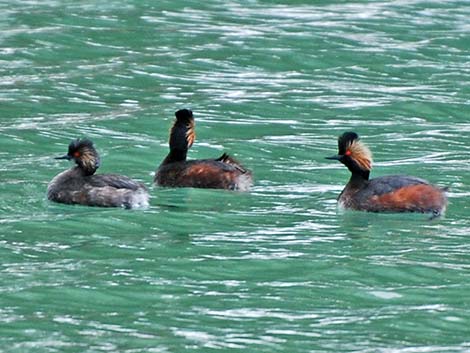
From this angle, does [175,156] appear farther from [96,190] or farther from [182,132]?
[96,190]

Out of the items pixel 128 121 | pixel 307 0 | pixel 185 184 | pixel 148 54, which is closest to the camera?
pixel 185 184

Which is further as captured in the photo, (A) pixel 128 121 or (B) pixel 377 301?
(A) pixel 128 121

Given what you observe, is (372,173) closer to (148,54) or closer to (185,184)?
(185,184)

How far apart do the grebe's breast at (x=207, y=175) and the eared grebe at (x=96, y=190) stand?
0.87m

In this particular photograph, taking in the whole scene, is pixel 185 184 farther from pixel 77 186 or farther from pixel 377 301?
pixel 377 301

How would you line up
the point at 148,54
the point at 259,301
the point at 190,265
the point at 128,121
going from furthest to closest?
the point at 148,54
the point at 128,121
the point at 190,265
the point at 259,301

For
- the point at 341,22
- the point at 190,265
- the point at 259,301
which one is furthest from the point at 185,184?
the point at 341,22

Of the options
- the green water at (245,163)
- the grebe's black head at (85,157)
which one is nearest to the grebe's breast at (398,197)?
the green water at (245,163)

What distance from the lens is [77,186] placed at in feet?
57.1

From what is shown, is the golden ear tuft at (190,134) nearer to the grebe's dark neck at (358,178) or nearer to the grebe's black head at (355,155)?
the grebe's black head at (355,155)

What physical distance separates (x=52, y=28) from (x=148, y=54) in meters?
2.04

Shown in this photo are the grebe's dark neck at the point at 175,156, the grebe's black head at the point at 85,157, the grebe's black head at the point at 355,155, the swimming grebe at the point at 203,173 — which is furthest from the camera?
the grebe's dark neck at the point at 175,156

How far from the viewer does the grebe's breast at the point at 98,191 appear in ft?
56.2

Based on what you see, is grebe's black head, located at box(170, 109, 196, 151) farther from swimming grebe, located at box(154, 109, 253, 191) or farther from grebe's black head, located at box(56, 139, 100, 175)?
grebe's black head, located at box(56, 139, 100, 175)
